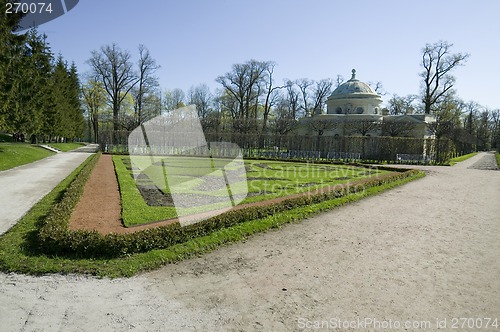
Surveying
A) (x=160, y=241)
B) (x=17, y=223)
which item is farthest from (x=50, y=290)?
(x=17, y=223)

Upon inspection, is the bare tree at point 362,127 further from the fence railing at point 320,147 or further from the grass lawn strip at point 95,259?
the grass lawn strip at point 95,259

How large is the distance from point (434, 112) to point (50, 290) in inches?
2490

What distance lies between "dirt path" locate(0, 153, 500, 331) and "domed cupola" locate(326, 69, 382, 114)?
2012 inches

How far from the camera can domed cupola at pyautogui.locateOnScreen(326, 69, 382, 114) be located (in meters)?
55.2

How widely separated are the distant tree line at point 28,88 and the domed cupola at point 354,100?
4280cm

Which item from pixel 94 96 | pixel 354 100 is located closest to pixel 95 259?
pixel 354 100

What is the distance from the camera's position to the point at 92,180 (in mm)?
13438

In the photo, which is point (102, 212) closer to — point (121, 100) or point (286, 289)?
point (286, 289)

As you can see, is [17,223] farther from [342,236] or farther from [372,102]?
[372,102]

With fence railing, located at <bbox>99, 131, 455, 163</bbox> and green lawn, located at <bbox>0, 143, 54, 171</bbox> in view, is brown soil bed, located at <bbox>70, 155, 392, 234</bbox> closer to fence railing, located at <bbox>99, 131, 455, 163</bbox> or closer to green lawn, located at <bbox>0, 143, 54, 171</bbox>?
green lawn, located at <bbox>0, 143, 54, 171</bbox>

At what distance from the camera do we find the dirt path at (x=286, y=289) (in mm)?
3694

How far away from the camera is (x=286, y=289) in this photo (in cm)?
448

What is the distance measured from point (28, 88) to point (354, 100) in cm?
4672

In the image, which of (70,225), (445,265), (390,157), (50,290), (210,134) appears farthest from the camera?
(210,134)
